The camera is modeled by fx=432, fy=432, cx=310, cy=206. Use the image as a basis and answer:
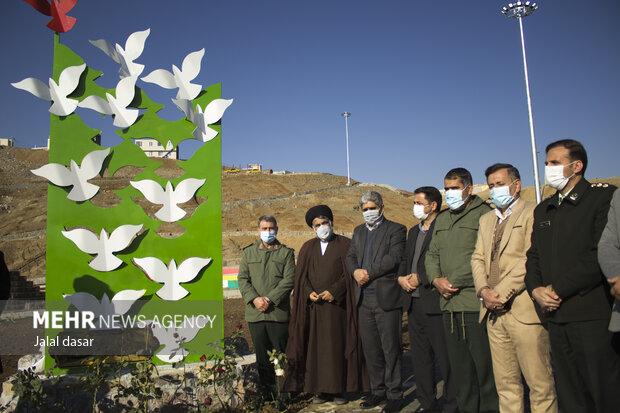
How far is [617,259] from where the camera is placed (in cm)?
217

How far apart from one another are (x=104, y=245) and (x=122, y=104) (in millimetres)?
1392

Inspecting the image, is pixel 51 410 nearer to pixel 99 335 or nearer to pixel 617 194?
pixel 99 335

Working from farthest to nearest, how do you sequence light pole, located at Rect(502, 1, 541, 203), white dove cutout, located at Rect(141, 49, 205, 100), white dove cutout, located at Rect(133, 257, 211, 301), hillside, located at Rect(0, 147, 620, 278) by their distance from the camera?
hillside, located at Rect(0, 147, 620, 278) < light pole, located at Rect(502, 1, 541, 203) < white dove cutout, located at Rect(141, 49, 205, 100) < white dove cutout, located at Rect(133, 257, 211, 301)

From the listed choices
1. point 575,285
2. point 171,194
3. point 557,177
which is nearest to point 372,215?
point 557,177

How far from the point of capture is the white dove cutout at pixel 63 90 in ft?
13.4

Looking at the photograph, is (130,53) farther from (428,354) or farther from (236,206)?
(236,206)

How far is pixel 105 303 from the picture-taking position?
4.14 metres

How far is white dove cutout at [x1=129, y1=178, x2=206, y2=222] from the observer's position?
14.0 feet

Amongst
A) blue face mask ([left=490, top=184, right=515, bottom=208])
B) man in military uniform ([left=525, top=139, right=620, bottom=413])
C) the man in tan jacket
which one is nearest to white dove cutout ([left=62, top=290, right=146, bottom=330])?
the man in tan jacket

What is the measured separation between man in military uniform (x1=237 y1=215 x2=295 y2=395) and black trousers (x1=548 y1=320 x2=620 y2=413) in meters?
2.25

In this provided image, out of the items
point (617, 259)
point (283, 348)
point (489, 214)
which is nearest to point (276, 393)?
point (283, 348)

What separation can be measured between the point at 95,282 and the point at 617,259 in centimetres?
415

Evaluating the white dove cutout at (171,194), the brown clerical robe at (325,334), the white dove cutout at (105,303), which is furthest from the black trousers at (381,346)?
the white dove cutout at (105,303)

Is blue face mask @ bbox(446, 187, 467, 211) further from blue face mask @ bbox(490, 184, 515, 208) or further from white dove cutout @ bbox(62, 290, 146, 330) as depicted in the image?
white dove cutout @ bbox(62, 290, 146, 330)
